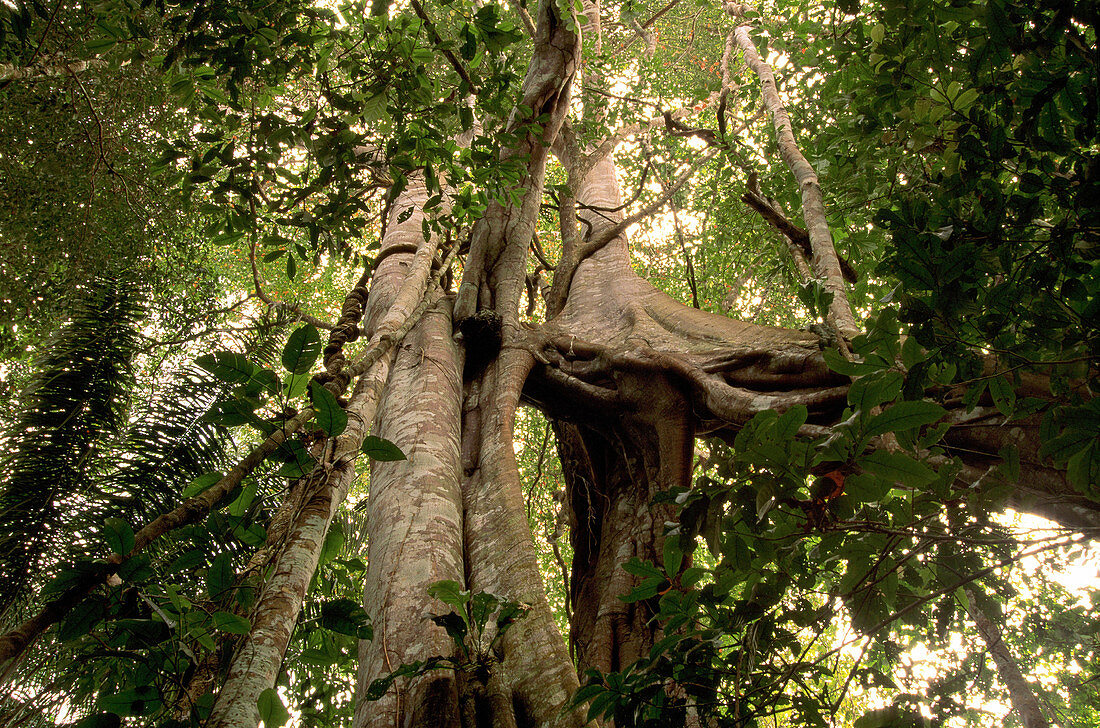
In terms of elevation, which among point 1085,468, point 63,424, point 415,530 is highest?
point 63,424

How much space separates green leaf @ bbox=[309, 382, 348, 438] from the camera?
1181 mm

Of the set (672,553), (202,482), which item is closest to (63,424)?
(202,482)

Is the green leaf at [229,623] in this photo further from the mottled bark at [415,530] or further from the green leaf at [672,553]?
the green leaf at [672,553]

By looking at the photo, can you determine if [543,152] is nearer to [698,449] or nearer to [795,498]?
[795,498]

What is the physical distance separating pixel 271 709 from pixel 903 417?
120 centimetres

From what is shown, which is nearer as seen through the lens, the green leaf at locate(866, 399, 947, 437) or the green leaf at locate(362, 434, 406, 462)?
the green leaf at locate(866, 399, 947, 437)

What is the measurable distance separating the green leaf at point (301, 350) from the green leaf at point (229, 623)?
45 cm

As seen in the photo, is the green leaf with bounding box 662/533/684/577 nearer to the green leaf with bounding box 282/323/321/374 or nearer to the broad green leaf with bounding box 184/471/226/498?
the green leaf with bounding box 282/323/321/374

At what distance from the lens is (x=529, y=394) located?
3.51 meters

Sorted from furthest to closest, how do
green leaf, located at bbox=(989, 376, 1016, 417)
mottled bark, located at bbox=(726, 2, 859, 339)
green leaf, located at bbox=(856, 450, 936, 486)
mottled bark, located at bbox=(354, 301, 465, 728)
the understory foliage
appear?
1. mottled bark, located at bbox=(726, 2, 859, 339)
2. mottled bark, located at bbox=(354, 301, 465, 728)
3. green leaf, located at bbox=(989, 376, 1016, 417)
4. the understory foliage
5. green leaf, located at bbox=(856, 450, 936, 486)

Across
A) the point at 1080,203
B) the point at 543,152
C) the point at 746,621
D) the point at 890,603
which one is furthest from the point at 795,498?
the point at 543,152

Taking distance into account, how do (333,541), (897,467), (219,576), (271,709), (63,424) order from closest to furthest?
(271,709) < (897,467) < (219,576) < (333,541) < (63,424)

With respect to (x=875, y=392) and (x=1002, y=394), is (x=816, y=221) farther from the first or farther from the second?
(x=875, y=392)

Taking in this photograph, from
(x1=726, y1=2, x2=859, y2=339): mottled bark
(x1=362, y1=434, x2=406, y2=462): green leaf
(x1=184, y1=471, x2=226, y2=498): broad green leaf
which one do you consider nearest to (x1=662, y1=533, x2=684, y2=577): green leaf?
(x1=362, y1=434, x2=406, y2=462): green leaf
